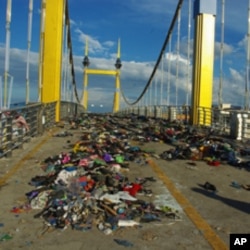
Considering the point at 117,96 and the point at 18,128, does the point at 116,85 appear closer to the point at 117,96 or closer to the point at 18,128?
the point at 117,96

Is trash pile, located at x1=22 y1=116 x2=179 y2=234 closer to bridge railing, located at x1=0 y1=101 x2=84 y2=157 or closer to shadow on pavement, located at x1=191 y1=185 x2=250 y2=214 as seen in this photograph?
shadow on pavement, located at x1=191 y1=185 x2=250 y2=214

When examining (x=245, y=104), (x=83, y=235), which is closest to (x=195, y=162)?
(x=83, y=235)

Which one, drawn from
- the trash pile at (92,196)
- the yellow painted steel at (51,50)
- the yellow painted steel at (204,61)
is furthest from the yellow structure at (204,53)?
the trash pile at (92,196)

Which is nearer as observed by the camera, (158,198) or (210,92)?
(158,198)

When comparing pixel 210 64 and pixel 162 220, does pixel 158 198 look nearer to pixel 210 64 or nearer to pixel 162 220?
pixel 162 220

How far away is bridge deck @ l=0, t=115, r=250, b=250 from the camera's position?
4.57 metres

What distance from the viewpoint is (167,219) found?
17.9 ft

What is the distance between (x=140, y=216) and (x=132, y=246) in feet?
3.41

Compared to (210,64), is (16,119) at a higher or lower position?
lower

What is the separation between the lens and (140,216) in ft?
18.0

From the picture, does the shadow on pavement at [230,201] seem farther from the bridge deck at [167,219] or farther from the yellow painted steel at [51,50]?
the yellow painted steel at [51,50]

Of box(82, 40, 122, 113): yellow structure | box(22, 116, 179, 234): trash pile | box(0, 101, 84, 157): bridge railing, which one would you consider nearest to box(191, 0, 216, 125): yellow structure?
box(0, 101, 84, 157): bridge railing

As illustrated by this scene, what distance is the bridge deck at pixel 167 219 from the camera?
4.57 meters

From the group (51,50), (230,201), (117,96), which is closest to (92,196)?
(230,201)
